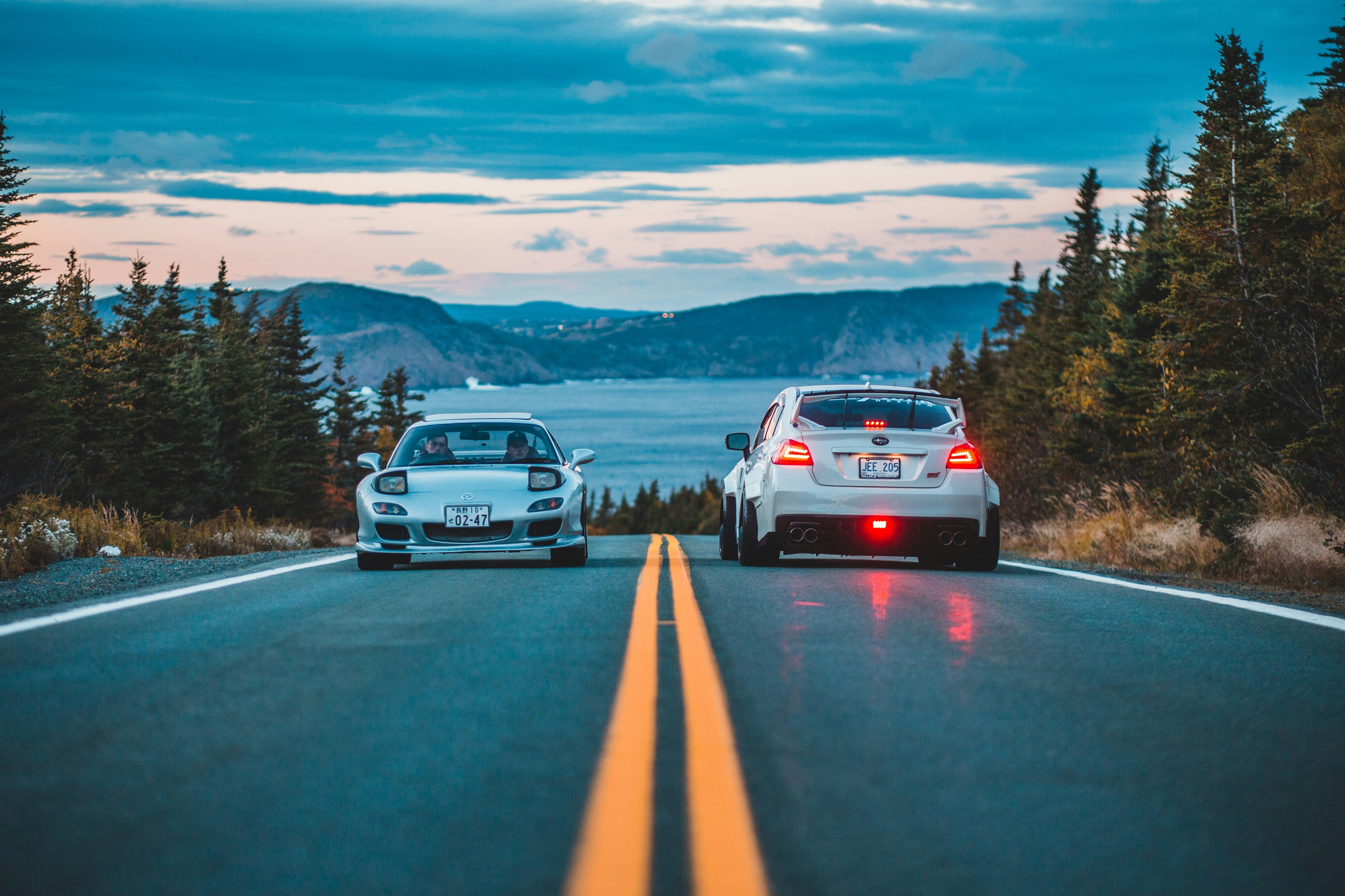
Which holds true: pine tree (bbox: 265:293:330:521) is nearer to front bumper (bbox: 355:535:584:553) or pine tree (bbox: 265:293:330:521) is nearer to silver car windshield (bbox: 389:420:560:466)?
silver car windshield (bbox: 389:420:560:466)

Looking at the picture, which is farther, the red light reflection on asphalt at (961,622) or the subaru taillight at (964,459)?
the subaru taillight at (964,459)

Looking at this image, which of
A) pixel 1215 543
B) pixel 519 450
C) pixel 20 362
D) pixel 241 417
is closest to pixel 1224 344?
pixel 1215 543

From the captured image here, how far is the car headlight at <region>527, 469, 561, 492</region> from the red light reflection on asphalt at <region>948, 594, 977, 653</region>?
13.5ft

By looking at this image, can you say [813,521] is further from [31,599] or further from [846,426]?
[31,599]

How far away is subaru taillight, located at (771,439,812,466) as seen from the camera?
462 inches

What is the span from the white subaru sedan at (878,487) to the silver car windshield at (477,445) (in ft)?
7.84

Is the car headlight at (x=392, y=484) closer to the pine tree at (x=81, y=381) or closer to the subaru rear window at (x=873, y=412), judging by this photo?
the subaru rear window at (x=873, y=412)

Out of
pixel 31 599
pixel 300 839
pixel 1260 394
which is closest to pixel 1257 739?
pixel 300 839

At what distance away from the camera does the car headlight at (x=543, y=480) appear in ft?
39.1

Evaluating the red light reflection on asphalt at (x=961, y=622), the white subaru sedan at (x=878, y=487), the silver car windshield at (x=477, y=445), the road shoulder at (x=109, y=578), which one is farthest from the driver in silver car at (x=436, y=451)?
the red light reflection on asphalt at (x=961, y=622)

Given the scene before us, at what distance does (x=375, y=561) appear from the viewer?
38.6 feet

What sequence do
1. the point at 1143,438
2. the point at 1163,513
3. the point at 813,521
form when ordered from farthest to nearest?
1. the point at 1143,438
2. the point at 1163,513
3. the point at 813,521

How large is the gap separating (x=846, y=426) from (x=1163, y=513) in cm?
838

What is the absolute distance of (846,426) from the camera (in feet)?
39.2
